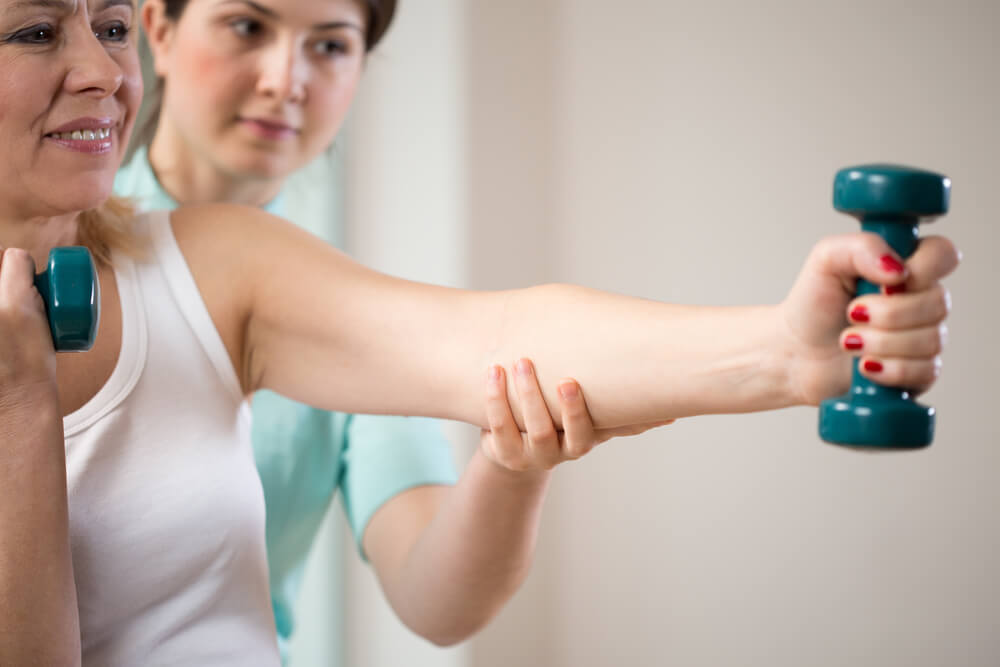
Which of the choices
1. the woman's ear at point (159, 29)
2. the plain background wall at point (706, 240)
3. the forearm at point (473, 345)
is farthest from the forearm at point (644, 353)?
the plain background wall at point (706, 240)

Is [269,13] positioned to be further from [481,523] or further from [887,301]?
[887,301]

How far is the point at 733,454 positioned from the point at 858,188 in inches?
67.3

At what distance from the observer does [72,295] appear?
79 centimetres

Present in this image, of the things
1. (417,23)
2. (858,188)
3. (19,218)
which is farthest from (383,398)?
(417,23)

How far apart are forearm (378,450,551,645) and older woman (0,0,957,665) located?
0.46 ft

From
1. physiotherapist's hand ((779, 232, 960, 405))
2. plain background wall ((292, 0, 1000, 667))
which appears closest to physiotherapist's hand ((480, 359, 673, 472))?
physiotherapist's hand ((779, 232, 960, 405))

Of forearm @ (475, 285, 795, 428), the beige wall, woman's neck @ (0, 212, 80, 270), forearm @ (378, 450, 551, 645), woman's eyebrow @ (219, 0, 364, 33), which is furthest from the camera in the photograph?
the beige wall

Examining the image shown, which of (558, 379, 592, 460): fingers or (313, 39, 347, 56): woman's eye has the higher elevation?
(313, 39, 347, 56): woman's eye

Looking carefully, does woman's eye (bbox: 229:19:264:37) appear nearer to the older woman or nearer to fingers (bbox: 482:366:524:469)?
the older woman

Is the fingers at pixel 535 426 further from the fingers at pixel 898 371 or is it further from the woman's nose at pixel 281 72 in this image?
the woman's nose at pixel 281 72

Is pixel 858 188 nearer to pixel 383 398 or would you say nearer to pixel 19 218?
pixel 383 398

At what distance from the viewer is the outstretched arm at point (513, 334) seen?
69cm

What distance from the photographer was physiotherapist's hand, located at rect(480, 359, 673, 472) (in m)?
0.88

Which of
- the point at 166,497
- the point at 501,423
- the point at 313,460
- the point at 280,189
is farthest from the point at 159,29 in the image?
the point at 501,423
